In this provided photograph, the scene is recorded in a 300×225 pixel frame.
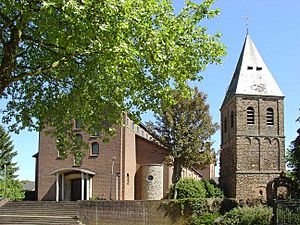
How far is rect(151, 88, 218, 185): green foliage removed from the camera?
44000 mm

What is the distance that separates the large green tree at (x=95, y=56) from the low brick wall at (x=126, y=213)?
69.7 ft

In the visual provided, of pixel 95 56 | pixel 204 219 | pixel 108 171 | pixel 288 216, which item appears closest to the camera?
pixel 95 56

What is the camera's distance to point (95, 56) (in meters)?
13.8

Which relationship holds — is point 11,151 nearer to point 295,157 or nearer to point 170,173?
point 170,173

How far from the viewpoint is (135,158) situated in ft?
166

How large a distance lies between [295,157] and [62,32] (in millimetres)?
22180

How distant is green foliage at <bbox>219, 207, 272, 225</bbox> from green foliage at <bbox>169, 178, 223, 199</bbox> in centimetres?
768

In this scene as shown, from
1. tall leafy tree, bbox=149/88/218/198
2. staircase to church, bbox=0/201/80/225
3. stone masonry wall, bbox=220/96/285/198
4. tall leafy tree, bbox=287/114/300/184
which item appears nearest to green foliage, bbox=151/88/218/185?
tall leafy tree, bbox=149/88/218/198

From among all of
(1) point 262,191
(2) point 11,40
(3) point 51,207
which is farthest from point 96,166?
(2) point 11,40

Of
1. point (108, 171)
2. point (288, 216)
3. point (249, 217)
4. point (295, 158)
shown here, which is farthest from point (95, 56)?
point (108, 171)

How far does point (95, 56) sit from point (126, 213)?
26.2 meters

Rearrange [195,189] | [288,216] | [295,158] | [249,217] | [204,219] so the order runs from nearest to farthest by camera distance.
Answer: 1. [288,216]
2. [249,217]
3. [295,158]
4. [204,219]
5. [195,189]

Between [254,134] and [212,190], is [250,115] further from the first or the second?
[212,190]

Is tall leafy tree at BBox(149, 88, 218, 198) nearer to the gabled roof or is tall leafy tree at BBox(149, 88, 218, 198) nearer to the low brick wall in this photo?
the gabled roof
